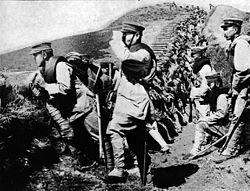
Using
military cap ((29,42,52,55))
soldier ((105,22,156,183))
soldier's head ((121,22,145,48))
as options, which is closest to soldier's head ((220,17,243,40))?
soldier ((105,22,156,183))

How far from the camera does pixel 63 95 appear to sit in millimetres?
4508

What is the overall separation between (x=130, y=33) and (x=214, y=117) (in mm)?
1917

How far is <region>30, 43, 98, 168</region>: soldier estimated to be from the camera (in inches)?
176

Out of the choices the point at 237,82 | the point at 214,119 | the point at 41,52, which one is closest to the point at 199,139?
the point at 214,119

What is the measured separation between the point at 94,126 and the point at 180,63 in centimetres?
425

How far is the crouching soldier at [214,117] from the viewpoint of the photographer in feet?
18.0

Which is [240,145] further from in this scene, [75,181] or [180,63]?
[180,63]

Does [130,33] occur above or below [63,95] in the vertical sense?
above

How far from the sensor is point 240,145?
5332mm

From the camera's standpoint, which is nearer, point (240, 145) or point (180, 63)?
point (240, 145)

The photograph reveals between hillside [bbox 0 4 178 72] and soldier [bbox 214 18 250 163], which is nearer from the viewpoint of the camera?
soldier [bbox 214 18 250 163]

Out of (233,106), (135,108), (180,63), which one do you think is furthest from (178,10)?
(135,108)

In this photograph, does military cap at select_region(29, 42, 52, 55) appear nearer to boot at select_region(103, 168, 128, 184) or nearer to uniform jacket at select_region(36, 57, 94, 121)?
uniform jacket at select_region(36, 57, 94, 121)

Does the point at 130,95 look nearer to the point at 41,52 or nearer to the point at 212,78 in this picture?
the point at 41,52
